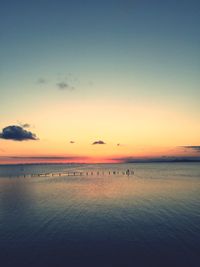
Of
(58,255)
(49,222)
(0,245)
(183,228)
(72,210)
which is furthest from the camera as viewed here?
(72,210)

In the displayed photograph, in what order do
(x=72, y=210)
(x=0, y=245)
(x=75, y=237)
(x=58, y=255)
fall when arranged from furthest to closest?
(x=72, y=210)
(x=75, y=237)
(x=0, y=245)
(x=58, y=255)

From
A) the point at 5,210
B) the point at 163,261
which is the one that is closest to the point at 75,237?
the point at 163,261

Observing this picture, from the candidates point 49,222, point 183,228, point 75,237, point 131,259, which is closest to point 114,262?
point 131,259

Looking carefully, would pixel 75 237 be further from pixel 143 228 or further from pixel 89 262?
pixel 143 228

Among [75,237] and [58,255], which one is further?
[75,237]

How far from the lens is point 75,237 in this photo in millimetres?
31453

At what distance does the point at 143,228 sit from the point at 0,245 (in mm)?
20119

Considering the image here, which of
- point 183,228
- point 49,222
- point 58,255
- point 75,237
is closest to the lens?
point 58,255

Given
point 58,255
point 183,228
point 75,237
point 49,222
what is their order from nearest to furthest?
point 58,255 < point 75,237 < point 183,228 < point 49,222

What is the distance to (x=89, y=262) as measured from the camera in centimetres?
2411

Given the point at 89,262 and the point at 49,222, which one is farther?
the point at 49,222

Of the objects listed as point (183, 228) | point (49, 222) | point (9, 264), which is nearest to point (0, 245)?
point (9, 264)

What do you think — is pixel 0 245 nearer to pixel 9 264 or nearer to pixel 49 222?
pixel 9 264

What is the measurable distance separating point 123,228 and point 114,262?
11292 millimetres
